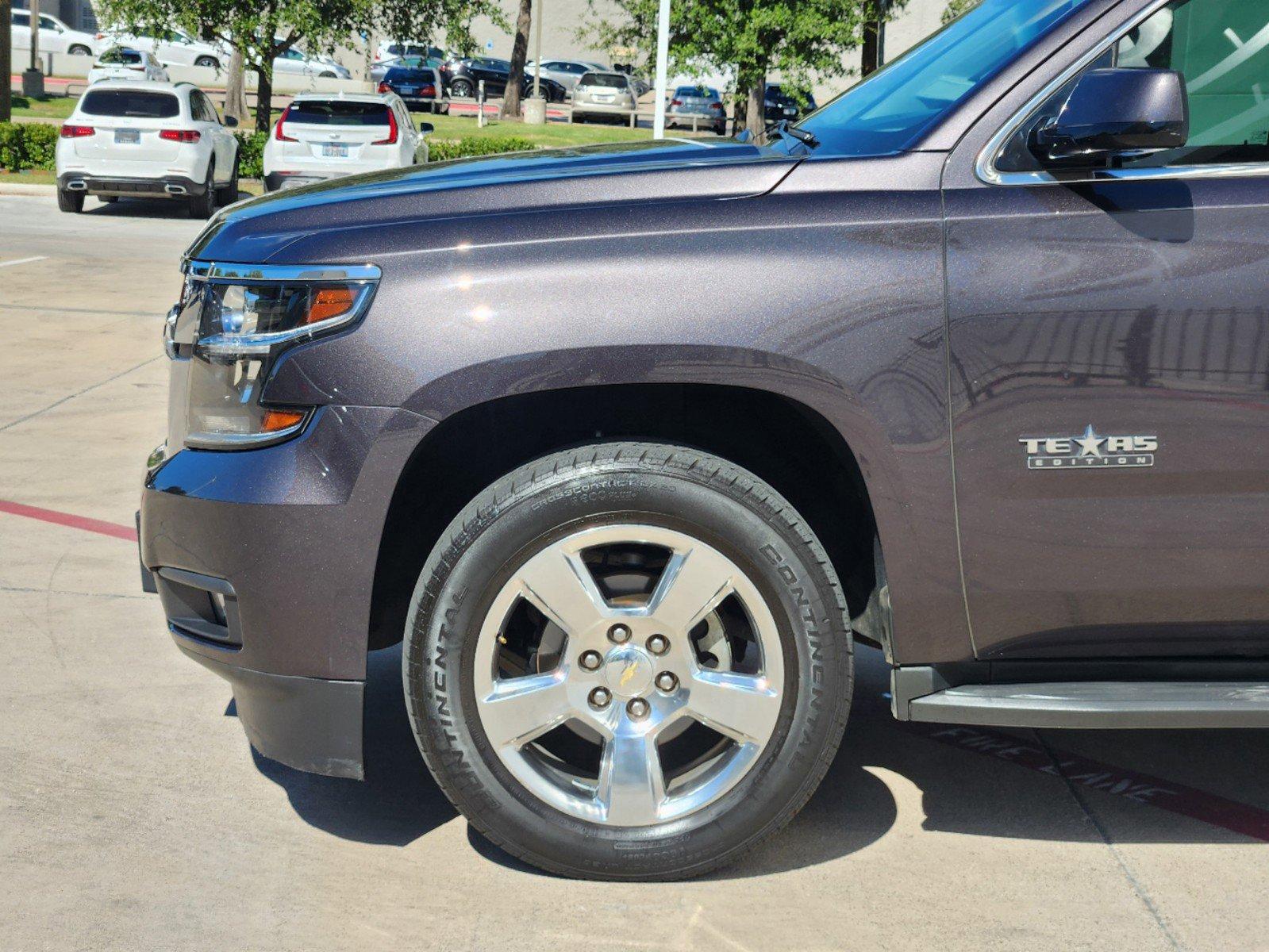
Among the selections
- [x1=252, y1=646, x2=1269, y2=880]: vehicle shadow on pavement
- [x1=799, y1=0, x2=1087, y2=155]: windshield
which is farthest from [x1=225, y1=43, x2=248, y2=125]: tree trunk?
[x1=252, y1=646, x2=1269, y2=880]: vehicle shadow on pavement

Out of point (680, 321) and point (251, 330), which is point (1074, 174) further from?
point (251, 330)

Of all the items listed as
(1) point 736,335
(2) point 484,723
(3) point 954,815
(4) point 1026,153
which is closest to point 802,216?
(1) point 736,335

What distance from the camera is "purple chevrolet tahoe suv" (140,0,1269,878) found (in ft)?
9.23

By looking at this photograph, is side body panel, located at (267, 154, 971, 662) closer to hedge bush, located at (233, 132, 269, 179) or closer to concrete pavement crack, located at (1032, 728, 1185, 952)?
concrete pavement crack, located at (1032, 728, 1185, 952)

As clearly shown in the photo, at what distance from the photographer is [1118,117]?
9.02ft

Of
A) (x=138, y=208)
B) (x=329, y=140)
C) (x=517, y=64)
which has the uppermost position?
(x=517, y=64)

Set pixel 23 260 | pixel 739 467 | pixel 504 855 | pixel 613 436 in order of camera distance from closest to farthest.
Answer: pixel 739 467, pixel 613 436, pixel 504 855, pixel 23 260

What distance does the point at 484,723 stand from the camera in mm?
2961

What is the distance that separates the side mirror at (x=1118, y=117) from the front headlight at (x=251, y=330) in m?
1.37

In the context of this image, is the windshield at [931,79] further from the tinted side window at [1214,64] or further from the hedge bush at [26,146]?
the hedge bush at [26,146]

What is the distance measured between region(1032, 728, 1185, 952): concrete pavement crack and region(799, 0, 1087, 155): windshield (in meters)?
1.63

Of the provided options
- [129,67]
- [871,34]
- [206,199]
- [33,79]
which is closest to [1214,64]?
[206,199]

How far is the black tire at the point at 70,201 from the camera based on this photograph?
18.5m

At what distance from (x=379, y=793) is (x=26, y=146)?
21.9 m
